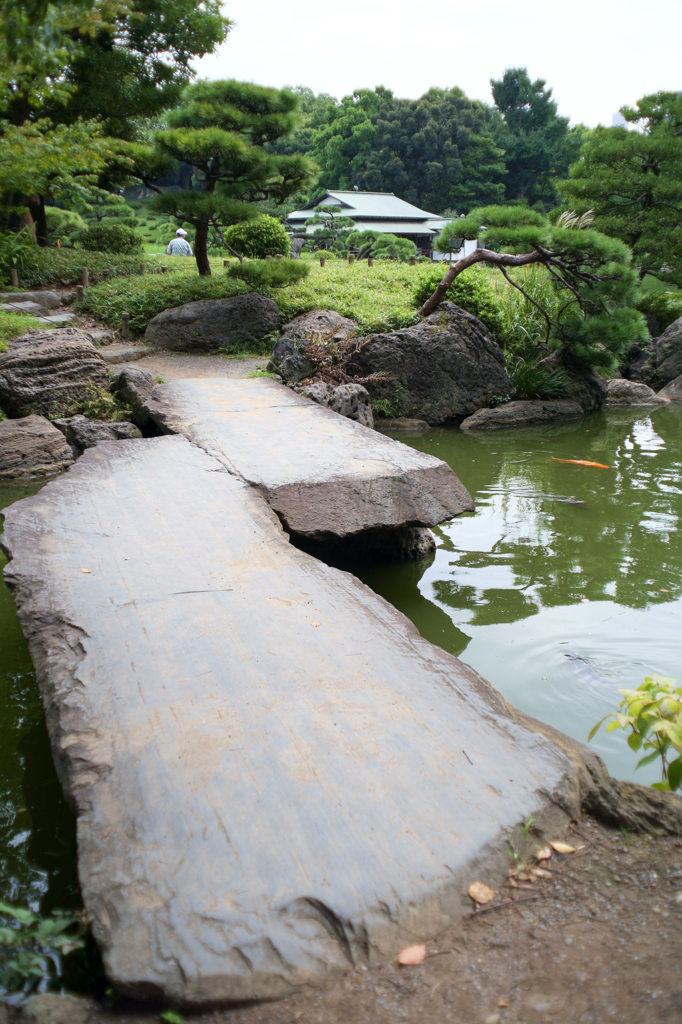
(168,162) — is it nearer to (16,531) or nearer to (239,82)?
(239,82)

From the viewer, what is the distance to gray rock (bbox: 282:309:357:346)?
7.65 meters

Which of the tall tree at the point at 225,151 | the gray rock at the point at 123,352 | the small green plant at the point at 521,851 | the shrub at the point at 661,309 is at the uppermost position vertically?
the tall tree at the point at 225,151

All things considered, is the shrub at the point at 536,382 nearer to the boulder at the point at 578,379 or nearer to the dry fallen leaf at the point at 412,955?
the boulder at the point at 578,379

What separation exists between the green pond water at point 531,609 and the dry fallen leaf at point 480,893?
885 millimetres

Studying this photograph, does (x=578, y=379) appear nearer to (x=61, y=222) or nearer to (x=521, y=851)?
(x=521, y=851)

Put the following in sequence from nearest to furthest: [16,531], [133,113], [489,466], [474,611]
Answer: [16,531], [474,611], [489,466], [133,113]

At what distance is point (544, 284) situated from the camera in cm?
945

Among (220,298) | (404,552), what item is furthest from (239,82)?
(404,552)

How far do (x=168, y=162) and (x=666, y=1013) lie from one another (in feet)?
33.3

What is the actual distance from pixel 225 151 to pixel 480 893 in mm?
9129

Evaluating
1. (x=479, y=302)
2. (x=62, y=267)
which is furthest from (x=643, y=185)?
(x=62, y=267)

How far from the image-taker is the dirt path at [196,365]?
7082 mm

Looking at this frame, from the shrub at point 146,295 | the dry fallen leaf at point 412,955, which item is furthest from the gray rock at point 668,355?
the dry fallen leaf at point 412,955

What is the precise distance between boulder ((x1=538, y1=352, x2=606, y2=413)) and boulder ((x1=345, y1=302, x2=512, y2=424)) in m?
0.93
